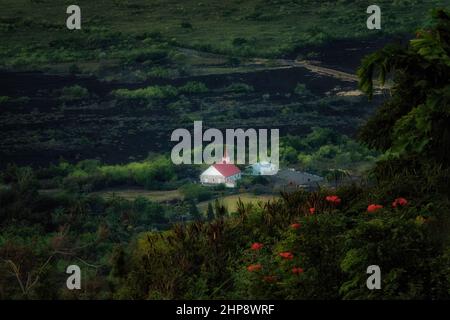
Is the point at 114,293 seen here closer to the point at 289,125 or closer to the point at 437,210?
the point at 437,210

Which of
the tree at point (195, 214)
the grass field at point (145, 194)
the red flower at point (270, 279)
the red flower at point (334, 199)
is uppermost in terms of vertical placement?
the red flower at point (334, 199)

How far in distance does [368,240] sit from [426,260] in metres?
0.55

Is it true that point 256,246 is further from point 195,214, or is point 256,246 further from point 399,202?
point 195,214

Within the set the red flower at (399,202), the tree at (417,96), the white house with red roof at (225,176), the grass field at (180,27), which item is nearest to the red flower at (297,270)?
the red flower at (399,202)

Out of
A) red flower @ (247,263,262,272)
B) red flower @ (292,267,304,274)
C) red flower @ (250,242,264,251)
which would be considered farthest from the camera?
red flower @ (250,242,264,251)

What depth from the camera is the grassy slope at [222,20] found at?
67.2 meters

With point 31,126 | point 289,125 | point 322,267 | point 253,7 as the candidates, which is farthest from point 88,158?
point 322,267

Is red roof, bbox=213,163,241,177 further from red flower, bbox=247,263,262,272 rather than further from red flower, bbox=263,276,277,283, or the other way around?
red flower, bbox=263,276,277,283

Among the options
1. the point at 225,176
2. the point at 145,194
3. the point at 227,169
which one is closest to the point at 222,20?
the point at 227,169

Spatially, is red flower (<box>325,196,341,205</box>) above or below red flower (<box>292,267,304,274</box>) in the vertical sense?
above

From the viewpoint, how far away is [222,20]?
235 ft

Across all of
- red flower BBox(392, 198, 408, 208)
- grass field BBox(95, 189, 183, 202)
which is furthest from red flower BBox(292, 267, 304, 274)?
grass field BBox(95, 189, 183, 202)

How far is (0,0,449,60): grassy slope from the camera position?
67.2 metres

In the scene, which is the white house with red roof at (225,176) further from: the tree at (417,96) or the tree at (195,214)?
the tree at (417,96)
